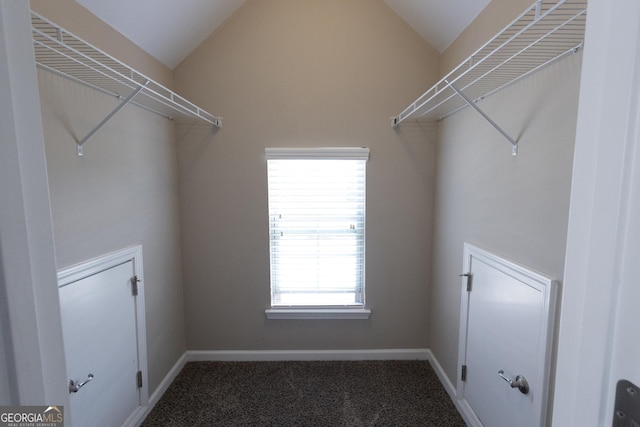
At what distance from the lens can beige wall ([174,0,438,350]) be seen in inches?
81.2

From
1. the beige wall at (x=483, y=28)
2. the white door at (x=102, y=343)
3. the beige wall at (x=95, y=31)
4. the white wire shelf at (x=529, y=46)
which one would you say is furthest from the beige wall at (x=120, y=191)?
the beige wall at (x=483, y=28)

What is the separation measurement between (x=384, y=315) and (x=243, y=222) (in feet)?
4.67

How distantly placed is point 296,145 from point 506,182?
1418 mm

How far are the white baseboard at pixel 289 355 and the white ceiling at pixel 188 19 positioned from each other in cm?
235

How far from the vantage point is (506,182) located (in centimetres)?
137

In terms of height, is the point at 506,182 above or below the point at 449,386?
above

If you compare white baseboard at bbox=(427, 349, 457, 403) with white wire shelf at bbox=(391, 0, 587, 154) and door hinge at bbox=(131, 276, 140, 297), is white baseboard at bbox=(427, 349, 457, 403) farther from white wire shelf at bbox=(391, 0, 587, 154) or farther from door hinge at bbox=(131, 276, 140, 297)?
door hinge at bbox=(131, 276, 140, 297)

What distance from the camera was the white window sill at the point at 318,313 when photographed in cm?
229

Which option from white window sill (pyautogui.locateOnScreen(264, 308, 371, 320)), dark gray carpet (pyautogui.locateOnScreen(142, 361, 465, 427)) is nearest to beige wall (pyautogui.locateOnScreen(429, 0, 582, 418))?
dark gray carpet (pyautogui.locateOnScreen(142, 361, 465, 427))

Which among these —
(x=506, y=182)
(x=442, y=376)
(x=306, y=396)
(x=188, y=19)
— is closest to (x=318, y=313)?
(x=306, y=396)

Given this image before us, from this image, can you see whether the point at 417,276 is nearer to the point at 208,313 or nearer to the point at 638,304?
the point at 208,313

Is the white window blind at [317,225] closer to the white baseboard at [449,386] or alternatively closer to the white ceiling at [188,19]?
the white baseboard at [449,386]

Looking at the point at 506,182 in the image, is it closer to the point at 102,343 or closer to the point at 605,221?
the point at 605,221

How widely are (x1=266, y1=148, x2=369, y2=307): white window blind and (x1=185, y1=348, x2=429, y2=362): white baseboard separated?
421 mm
